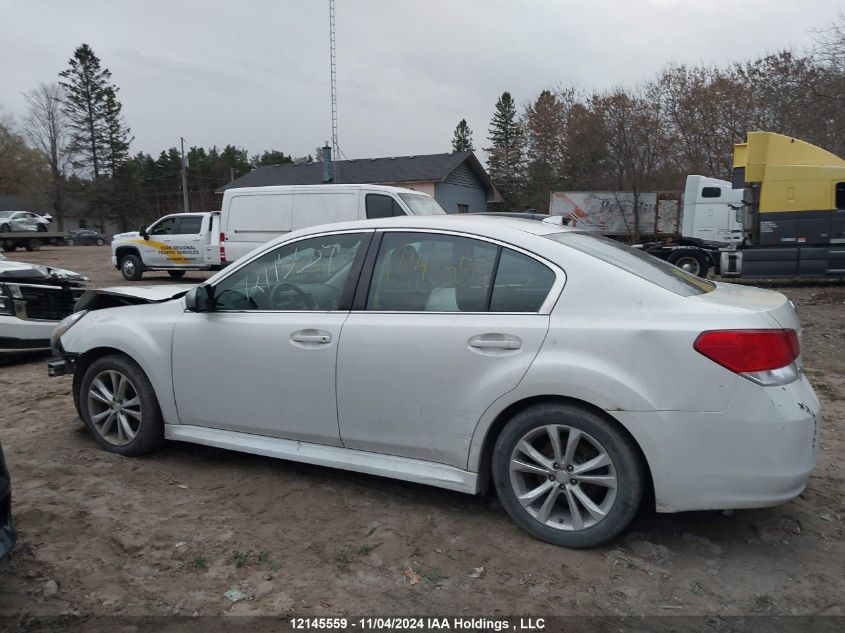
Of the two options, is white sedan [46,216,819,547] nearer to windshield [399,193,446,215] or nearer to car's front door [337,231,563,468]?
car's front door [337,231,563,468]

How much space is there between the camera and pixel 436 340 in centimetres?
329

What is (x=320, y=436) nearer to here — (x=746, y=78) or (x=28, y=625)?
(x=28, y=625)

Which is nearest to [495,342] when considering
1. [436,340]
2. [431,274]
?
[436,340]

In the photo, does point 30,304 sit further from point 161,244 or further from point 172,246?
point 161,244

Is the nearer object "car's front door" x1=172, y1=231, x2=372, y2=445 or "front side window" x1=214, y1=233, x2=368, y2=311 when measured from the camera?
"car's front door" x1=172, y1=231, x2=372, y2=445

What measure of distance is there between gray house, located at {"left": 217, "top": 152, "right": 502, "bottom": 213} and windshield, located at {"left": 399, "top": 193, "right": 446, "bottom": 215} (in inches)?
602

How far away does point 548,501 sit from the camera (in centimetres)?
314

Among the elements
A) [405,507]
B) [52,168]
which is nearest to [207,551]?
[405,507]

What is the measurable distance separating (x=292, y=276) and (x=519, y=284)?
1461mm

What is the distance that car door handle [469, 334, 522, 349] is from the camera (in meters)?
3.12

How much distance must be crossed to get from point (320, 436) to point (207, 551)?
83 cm

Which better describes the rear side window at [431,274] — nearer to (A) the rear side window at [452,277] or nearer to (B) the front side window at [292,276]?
(A) the rear side window at [452,277]

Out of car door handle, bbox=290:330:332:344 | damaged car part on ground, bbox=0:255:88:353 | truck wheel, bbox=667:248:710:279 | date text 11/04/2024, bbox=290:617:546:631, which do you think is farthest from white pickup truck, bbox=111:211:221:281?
date text 11/04/2024, bbox=290:617:546:631

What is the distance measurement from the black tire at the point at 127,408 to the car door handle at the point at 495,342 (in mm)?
2264
